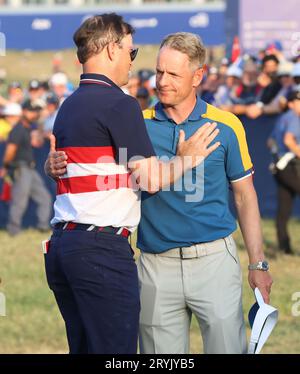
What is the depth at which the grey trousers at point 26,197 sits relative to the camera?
13.6 meters

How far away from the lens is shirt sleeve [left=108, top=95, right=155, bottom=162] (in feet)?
14.4

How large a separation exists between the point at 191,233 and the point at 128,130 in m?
0.80

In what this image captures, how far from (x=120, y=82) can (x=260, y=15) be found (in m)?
16.6

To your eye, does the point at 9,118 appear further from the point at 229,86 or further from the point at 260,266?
the point at 260,266

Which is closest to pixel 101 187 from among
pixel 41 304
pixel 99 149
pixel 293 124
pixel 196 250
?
pixel 99 149

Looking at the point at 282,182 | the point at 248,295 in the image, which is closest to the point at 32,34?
the point at 282,182

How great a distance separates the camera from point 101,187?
14.7 feet

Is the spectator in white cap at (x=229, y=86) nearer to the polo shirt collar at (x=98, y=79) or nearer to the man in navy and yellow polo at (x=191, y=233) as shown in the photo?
the man in navy and yellow polo at (x=191, y=233)

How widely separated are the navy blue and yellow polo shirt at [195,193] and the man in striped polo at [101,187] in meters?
0.37

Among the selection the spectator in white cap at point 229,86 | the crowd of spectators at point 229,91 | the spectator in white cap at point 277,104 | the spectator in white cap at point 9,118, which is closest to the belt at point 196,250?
the crowd of spectators at point 229,91

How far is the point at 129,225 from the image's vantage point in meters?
4.56

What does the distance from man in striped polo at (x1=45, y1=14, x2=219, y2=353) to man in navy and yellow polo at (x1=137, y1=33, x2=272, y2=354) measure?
0.39 m

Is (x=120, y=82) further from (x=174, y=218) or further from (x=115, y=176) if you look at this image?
(x=174, y=218)

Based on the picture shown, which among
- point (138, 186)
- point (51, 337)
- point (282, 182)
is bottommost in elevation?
point (51, 337)
